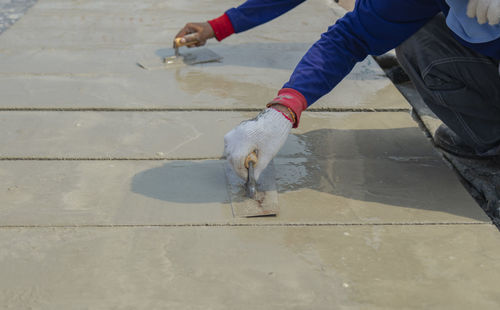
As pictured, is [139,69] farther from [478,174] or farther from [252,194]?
[478,174]

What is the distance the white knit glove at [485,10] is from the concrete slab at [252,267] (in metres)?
0.75

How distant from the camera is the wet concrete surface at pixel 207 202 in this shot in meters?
1.94

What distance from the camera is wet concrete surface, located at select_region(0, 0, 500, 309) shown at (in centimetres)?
194

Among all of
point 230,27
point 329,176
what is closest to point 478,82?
point 329,176

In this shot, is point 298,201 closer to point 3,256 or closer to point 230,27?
point 3,256

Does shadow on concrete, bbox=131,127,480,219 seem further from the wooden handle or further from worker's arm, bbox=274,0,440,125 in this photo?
worker's arm, bbox=274,0,440,125

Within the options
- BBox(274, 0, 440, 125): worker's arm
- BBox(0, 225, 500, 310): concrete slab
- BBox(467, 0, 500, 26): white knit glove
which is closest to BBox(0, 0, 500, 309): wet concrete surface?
BBox(0, 225, 500, 310): concrete slab

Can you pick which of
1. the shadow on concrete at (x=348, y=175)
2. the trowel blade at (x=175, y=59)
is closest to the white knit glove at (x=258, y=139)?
the shadow on concrete at (x=348, y=175)

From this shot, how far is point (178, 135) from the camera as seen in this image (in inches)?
116

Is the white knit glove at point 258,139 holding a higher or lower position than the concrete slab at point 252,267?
higher

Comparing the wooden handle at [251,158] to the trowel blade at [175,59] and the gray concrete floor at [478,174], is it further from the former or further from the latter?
the trowel blade at [175,59]

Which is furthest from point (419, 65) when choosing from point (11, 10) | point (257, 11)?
point (11, 10)

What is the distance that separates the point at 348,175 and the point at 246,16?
1.34 m

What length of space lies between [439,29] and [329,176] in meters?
0.78
